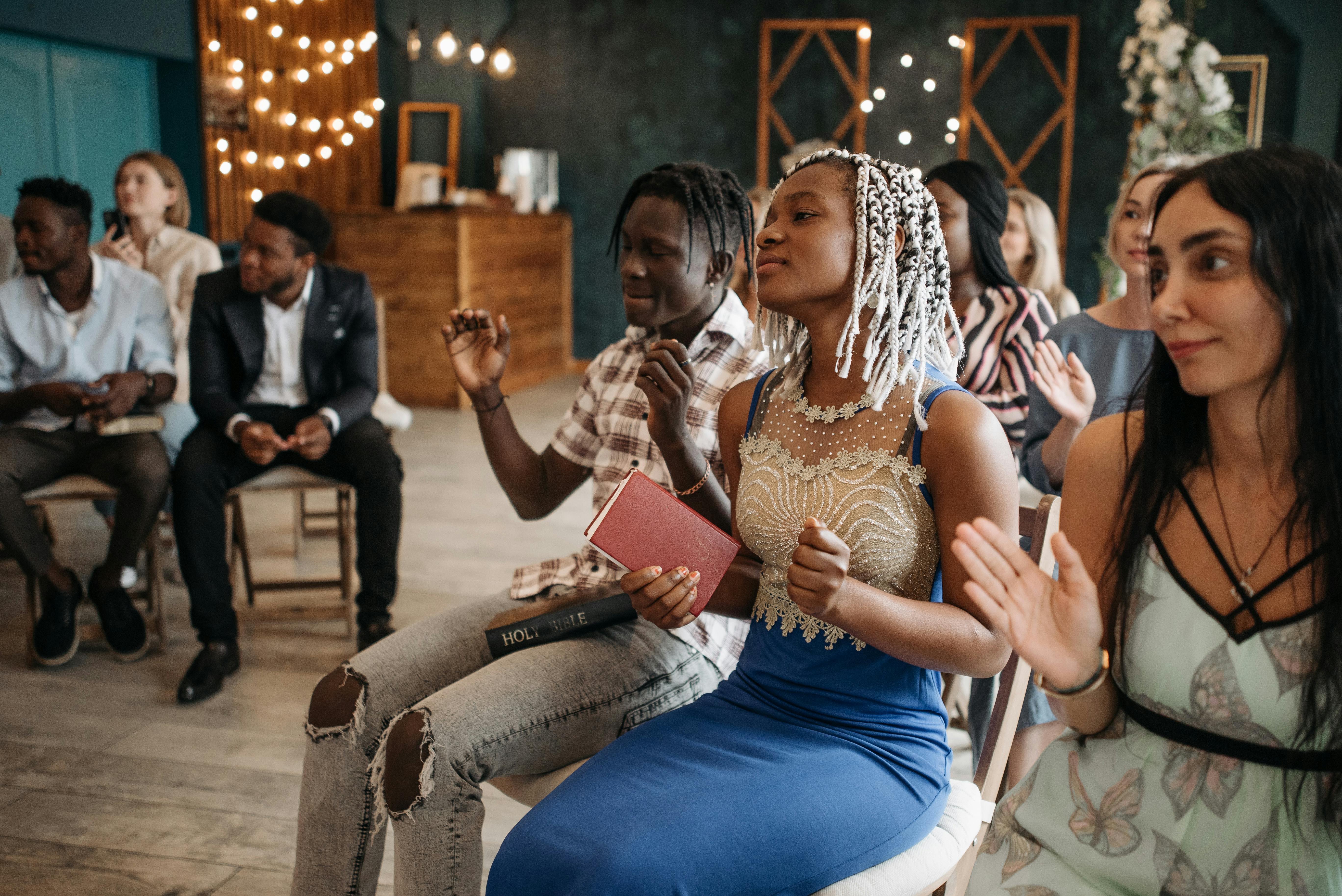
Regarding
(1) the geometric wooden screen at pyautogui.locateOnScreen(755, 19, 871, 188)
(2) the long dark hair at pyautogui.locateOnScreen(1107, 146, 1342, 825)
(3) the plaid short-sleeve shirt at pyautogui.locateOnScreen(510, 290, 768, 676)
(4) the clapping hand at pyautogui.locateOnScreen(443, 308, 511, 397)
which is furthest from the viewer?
(1) the geometric wooden screen at pyautogui.locateOnScreen(755, 19, 871, 188)

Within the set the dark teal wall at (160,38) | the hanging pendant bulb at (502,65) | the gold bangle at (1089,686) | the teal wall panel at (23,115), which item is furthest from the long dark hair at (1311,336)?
the hanging pendant bulb at (502,65)

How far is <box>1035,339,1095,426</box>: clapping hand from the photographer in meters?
1.91

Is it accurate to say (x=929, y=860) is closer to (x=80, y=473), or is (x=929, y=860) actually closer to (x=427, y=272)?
(x=80, y=473)

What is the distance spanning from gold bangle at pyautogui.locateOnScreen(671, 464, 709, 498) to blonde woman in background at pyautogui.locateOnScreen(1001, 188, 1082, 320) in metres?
2.21

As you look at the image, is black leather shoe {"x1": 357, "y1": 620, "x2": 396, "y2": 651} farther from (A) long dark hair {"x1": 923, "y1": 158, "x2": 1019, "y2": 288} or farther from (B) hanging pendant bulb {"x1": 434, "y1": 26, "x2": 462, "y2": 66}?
(B) hanging pendant bulb {"x1": 434, "y1": 26, "x2": 462, "y2": 66}

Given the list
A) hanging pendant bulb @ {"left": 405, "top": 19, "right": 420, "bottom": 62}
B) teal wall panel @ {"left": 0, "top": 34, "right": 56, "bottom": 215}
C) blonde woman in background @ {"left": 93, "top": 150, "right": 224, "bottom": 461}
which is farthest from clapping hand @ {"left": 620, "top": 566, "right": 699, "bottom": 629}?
hanging pendant bulb @ {"left": 405, "top": 19, "right": 420, "bottom": 62}

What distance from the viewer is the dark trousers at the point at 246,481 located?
2928 mm

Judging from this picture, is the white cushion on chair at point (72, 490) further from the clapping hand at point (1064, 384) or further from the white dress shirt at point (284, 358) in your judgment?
the clapping hand at point (1064, 384)

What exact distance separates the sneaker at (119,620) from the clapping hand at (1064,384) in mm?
2498

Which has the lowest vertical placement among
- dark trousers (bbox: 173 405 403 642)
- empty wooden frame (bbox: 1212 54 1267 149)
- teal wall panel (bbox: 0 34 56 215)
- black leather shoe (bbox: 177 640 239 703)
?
black leather shoe (bbox: 177 640 239 703)

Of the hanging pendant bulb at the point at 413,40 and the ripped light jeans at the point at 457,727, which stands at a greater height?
the hanging pendant bulb at the point at 413,40

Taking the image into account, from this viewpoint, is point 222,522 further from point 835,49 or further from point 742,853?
point 835,49

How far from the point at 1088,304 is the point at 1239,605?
725 centimetres

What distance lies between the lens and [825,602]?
3.73ft
